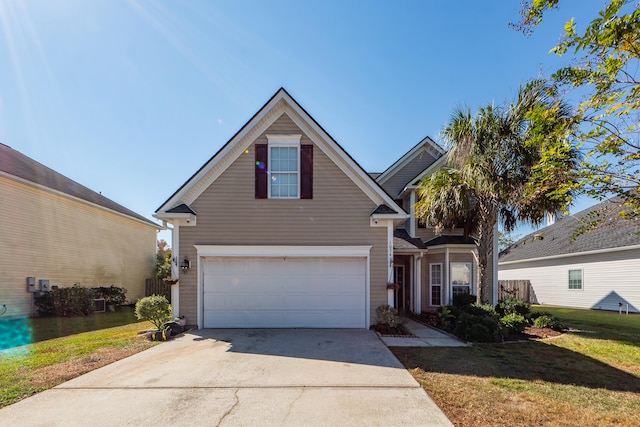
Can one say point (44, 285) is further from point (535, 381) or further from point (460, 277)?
point (460, 277)

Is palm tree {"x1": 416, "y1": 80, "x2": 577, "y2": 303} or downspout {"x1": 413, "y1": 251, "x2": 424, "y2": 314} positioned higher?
palm tree {"x1": 416, "y1": 80, "x2": 577, "y2": 303}

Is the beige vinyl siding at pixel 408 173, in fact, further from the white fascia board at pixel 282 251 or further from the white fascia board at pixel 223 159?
the white fascia board at pixel 223 159

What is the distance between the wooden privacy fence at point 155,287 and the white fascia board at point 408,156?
13.6m

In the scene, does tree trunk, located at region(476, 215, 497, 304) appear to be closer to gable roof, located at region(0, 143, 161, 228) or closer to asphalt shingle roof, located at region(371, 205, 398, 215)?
asphalt shingle roof, located at region(371, 205, 398, 215)

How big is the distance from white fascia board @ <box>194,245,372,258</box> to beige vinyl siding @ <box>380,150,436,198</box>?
5600mm

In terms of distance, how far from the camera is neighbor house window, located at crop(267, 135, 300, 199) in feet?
30.3

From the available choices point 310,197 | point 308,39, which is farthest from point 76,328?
point 308,39

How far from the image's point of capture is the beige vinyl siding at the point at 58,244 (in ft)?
36.9

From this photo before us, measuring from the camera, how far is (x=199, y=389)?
15.2 feet

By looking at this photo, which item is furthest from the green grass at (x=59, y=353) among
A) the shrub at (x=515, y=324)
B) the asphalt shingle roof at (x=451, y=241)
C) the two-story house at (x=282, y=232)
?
the asphalt shingle roof at (x=451, y=241)

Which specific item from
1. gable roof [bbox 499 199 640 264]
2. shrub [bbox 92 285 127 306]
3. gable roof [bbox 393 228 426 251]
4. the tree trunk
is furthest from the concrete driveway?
gable roof [bbox 499 199 640 264]

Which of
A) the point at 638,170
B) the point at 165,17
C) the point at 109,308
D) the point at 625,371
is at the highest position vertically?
the point at 165,17

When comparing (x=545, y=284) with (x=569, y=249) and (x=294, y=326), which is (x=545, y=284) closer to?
(x=569, y=249)

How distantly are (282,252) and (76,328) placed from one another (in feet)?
24.2
